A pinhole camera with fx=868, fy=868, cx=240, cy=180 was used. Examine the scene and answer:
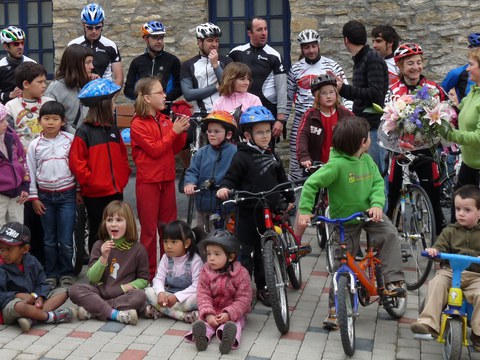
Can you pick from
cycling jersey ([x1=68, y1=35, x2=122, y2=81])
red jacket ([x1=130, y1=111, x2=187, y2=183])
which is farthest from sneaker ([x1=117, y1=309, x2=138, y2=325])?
cycling jersey ([x1=68, y1=35, x2=122, y2=81])

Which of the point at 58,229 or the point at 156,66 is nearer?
the point at 58,229

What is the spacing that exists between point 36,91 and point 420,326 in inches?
153

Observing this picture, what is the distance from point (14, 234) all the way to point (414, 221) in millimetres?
3231

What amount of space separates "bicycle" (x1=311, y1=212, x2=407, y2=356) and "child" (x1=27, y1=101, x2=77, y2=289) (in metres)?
2.30

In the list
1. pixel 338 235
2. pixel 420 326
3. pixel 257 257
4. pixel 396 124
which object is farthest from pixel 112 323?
pixel 396 124

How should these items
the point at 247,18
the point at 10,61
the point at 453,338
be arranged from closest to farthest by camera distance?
the point at 453,338, the point at 10,61, the point at 247,18

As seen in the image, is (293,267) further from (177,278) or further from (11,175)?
(11,175)

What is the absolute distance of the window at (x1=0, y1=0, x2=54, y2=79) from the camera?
1288 cm

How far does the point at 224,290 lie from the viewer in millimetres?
6141

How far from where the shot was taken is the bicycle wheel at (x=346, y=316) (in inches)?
218

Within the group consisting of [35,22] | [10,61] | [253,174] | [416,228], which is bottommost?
[416,228]

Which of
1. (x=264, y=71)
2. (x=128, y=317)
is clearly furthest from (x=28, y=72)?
(x=264, y=71)

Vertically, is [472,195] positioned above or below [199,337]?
above

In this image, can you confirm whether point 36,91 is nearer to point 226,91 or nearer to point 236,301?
point 226,91
